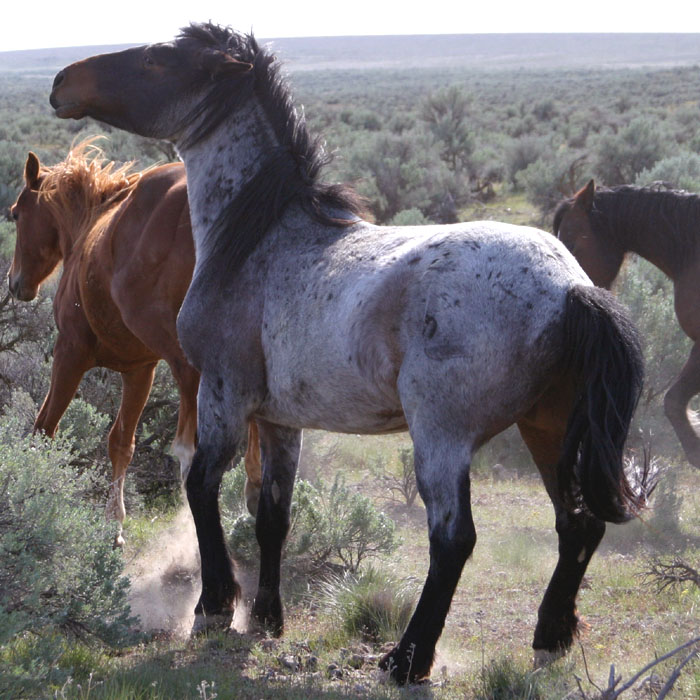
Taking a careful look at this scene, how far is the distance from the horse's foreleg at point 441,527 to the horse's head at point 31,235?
394cm

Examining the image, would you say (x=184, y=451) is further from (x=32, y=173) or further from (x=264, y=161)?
(x=32, y=173)

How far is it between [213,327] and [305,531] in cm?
186

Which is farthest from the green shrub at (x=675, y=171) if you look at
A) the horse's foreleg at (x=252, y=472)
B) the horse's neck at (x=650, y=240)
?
the horse's foreleg at (x=252, y=472)

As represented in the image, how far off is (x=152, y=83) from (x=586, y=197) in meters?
3.98

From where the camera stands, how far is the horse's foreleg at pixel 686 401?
7.05m

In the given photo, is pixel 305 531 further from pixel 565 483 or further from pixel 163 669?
pixel 565 483

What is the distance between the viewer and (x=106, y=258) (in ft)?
18.2

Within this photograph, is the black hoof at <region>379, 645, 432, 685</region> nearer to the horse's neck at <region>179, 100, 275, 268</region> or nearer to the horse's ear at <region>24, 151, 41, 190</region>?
the horse's neck at <region>179, 100, 275, 268</region>

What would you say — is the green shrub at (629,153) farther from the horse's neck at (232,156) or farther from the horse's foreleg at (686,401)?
the horse's neck at (232,156)

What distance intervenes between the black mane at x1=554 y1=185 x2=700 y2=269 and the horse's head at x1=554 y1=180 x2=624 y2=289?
3 cm

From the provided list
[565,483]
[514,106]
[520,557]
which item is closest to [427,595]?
[565,483]

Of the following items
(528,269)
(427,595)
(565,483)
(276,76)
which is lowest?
(427,595)

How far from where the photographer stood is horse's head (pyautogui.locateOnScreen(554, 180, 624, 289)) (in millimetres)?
7191

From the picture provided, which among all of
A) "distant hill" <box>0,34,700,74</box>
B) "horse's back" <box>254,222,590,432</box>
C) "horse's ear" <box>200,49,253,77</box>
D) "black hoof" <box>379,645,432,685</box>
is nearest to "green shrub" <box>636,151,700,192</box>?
"horse's ear" <box>200,49,253,77</box>
